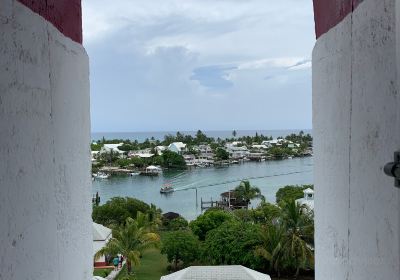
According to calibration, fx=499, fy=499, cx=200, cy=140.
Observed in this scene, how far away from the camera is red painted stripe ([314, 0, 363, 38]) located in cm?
255

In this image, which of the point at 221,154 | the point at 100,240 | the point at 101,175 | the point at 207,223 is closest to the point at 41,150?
the point at 100,240

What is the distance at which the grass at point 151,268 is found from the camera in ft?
57.3

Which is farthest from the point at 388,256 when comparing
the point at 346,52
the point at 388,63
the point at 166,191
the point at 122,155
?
the point at 122,155

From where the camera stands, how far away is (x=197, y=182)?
58219 mm

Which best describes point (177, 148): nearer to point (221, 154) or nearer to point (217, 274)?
point (221, 154)

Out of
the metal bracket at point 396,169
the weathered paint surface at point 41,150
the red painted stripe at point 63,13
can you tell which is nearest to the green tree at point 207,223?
the weathered paint surface at point 41,150

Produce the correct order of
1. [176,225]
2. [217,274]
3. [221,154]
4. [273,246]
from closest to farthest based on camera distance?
[217,274], [273,246], [176,225], [221,154]

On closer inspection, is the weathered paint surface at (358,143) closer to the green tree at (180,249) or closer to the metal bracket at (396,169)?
the metal bracket at (396,169)

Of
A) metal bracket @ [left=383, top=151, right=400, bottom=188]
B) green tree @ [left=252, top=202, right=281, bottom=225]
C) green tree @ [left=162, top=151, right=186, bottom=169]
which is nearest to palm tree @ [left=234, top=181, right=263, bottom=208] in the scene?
green tree @ [left=252, top=202, right=281, bottom=225]

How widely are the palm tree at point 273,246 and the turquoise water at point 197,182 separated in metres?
18.3

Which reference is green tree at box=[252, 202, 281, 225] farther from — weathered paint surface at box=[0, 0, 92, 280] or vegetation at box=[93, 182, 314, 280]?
weathered paint surface at box=[0, 0, 92, 280]

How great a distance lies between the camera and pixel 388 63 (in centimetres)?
193

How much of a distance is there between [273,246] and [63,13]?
48.1ft

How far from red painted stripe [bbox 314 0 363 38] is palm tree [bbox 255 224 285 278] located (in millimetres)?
13616
